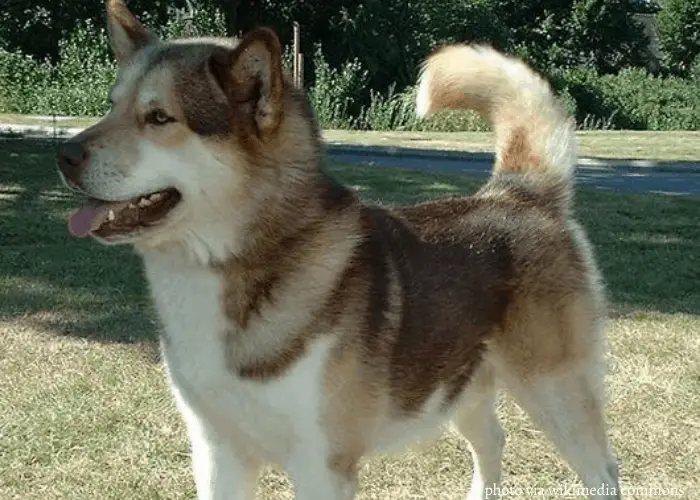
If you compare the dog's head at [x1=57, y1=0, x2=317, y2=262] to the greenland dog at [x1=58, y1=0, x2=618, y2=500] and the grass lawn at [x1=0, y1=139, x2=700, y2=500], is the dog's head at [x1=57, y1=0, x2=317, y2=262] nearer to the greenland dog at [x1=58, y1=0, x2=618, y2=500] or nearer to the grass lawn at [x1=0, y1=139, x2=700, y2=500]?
the greenland dog at [x1=58, y1=0, x2=618, y2=500]

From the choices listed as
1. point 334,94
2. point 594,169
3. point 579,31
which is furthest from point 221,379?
point 579,31

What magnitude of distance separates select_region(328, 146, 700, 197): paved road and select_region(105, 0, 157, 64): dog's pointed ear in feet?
32.8

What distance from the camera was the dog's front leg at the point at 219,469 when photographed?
273 cm

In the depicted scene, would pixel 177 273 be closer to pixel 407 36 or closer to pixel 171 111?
pixel 171 111

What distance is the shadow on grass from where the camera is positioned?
18.0 feet

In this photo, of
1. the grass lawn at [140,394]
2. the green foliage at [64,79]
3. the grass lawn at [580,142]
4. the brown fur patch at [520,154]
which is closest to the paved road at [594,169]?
the grass lawn at [580,142]

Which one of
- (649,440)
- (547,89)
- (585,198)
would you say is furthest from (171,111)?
(585,198)

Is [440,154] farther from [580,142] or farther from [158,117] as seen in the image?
[158,117]

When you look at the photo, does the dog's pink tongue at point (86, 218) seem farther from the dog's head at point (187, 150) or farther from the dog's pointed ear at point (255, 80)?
the dog's pointed ear at point (255, 80)

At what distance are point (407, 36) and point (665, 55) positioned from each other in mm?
23748

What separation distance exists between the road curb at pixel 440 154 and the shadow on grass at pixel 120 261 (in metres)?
4.44

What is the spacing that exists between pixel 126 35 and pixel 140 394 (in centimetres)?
206

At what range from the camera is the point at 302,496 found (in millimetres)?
2527

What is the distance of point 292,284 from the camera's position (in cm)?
254
